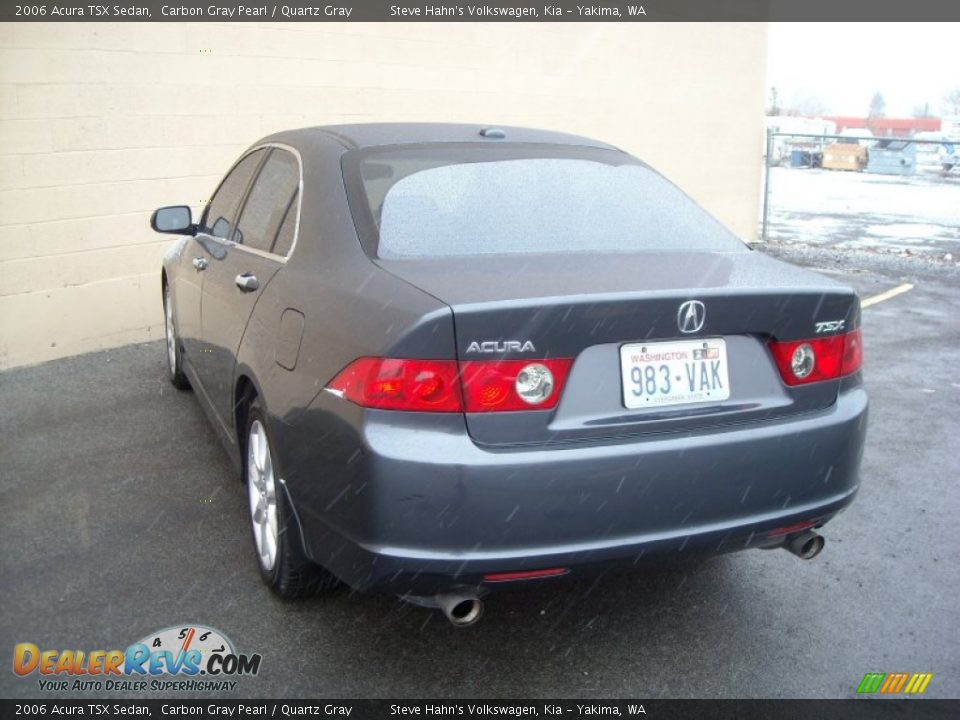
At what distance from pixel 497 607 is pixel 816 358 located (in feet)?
4.36

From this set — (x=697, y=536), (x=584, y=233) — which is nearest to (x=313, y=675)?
(x=697, y=536)

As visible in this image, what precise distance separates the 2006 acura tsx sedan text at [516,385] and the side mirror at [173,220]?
4.46 ft

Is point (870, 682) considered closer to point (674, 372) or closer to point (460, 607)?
point (674, 372)

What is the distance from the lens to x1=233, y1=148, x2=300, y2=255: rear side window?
3668 millimetres

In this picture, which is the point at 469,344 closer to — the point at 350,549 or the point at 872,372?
the point at 350,549

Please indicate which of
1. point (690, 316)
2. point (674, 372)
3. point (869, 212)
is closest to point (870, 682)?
point (674, 372)

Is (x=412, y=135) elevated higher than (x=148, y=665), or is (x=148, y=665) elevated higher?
(x=412, y=135)

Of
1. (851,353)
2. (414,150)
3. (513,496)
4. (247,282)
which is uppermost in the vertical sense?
(414,150)

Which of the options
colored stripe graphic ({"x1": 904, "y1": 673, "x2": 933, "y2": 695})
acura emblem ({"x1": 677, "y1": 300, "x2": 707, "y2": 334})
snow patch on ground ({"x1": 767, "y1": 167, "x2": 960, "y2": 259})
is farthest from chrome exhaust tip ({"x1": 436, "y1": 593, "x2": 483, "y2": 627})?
snow patch on ground ({"x1": 767, "y1": 167, "x2": 960, "y2": 259})

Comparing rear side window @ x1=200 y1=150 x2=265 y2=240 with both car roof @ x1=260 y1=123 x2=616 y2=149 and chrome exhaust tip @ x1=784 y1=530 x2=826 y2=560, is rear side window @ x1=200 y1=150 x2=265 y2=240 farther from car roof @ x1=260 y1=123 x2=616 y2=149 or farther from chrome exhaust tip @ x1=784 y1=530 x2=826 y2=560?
chrome exhaust tip @ x1=784 y1=530 x2=826 y2=560

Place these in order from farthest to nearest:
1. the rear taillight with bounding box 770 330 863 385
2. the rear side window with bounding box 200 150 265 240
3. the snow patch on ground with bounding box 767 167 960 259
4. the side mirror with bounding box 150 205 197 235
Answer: the snow patch on ground with bounding box 767 167 960 259 → the side mirror with bounding box 150 205 197 235 → the rear side window with bounding box 200 150 265 240 → the rear taillight with bounding box 770 330 863 385

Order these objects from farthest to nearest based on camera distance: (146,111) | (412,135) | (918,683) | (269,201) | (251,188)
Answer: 1. (146,111)
2. (251,188)
3. (269,201)
4. (412,135)
5. (918,683)

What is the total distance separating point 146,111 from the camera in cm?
708
